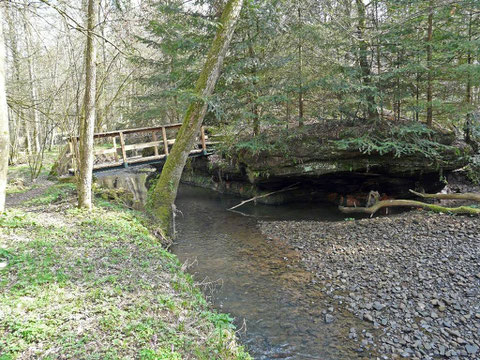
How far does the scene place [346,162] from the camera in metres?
A: 10.9

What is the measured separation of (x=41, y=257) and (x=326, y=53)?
10722 millimetres

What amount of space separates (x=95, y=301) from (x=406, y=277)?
5.64 m

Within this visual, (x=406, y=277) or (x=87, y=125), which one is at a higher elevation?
(x=87, y=125)

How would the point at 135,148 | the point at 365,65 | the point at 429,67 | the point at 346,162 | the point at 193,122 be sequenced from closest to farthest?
the point at 193,122 < the point at 429,67 < the point at 365,65 < the point at 346,162 < the point at 135,148

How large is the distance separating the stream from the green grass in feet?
3.07

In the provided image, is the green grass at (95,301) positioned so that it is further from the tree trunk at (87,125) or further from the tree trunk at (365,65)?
the tree trunk at (365,65)

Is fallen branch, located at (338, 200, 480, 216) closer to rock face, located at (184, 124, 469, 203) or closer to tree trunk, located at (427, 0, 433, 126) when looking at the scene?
rock face, located at (184, 124, 469, 203)

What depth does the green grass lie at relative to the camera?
9.76ft

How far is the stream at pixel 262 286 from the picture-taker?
182 inches

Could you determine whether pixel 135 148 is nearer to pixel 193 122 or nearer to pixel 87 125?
pixel 193 122

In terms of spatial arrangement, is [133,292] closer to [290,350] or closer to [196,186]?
[290,350]

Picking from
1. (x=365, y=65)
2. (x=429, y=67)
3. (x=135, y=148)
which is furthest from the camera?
(x=135, y=148)

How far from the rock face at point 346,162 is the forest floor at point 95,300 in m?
6.77

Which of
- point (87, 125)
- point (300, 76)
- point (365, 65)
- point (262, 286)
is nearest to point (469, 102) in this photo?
point (365, 65)
